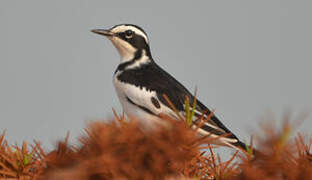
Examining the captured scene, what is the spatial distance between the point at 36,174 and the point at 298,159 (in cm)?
103

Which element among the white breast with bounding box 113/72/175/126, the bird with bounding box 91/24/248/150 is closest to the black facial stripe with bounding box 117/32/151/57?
the bird with bounding box 91/24/248/150

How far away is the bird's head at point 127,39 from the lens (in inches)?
172

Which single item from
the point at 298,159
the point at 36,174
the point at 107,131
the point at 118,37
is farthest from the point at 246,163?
the point at 118,37

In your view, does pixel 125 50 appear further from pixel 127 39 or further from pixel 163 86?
pixel 163 86

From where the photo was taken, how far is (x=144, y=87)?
12.2ft

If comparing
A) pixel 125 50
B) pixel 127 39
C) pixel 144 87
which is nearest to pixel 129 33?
pixel 127 39

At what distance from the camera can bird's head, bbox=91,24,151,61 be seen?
14.3ft

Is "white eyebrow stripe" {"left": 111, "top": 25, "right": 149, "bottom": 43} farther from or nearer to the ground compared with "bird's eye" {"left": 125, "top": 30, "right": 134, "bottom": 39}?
farther from the ground

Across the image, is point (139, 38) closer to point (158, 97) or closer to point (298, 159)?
point (158, 97)

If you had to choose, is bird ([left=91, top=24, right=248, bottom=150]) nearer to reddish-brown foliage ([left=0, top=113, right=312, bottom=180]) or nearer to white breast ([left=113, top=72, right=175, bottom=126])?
white breast ([left=113, top=72, right=175, bottom=126])

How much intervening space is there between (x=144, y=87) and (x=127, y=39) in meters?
0.93

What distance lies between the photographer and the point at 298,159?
4.66 ft

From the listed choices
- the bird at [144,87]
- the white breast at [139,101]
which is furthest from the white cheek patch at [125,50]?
the white breast at [139,101]

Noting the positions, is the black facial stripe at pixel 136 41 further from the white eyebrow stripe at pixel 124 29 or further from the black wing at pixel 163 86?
the black wing at pixel 163 86
